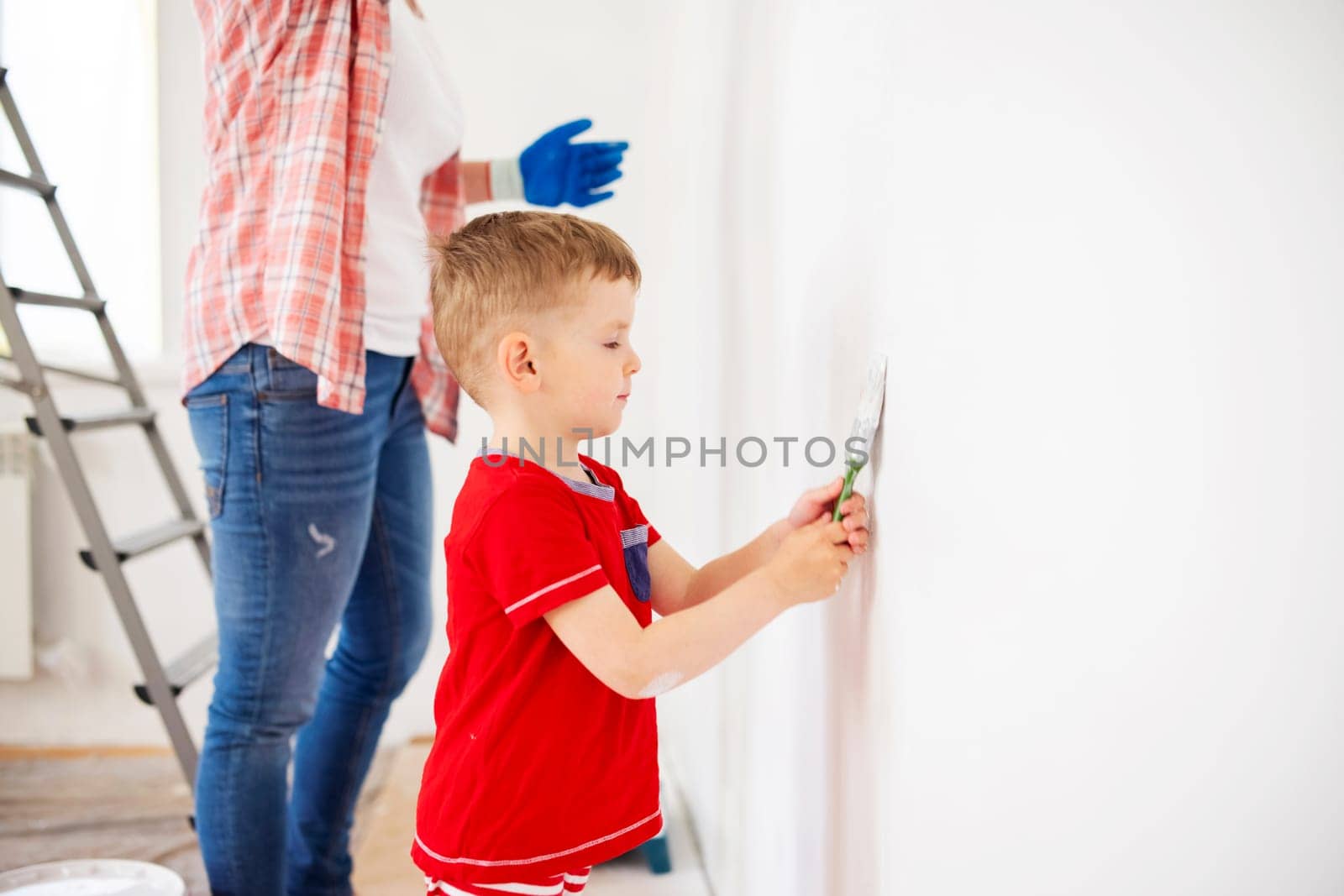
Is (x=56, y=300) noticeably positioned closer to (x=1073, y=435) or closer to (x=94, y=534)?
(x=94, y=534)

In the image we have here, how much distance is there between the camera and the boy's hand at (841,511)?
69 cm

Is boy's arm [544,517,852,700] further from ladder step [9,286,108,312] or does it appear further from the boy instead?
ladder step [9,286,108,312]

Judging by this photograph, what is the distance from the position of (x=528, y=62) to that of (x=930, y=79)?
1790mm

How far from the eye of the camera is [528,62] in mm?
2141

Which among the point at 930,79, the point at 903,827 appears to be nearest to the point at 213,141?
the point at 930,79

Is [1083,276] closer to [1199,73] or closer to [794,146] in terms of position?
[1199,73]

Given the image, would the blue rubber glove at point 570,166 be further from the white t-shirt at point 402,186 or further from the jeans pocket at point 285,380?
the jeans pocket at point 285,380

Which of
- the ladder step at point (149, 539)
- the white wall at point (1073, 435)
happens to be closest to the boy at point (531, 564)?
the white wall at point (1073, 435)

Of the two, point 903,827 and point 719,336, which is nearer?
point 903,827

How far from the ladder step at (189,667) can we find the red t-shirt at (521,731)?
65 cm

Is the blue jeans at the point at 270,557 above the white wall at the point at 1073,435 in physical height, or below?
below

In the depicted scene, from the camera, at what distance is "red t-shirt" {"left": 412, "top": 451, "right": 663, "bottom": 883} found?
77 centimetres

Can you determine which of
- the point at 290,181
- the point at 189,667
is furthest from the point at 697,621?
the point at 189,667

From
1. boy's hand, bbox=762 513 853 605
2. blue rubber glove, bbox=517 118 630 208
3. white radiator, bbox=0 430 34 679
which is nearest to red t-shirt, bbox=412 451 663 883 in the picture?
boy's hand, bbox=762 513 853 605
